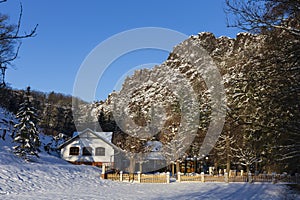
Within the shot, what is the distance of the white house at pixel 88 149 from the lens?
1099 inches

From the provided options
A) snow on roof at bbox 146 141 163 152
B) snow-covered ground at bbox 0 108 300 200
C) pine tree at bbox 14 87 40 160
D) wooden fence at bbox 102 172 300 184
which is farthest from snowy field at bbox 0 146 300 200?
snow on roof at bbox 146 141 163 152

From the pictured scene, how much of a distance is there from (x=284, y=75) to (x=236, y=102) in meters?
1.54

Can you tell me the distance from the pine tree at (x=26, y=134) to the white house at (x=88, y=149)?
7.28 metres

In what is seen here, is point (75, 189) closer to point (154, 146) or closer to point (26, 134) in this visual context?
point (26, 134)

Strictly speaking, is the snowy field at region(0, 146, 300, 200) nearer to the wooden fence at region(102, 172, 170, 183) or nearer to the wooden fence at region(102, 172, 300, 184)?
the wooden fence at region(102, 172, 170, 183)

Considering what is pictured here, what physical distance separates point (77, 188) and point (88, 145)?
13.3 m

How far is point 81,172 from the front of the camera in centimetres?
2019

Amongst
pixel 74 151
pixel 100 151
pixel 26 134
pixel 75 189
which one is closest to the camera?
pixel 75 189

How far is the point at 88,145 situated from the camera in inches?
1117

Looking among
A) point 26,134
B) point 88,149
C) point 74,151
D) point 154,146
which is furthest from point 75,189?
point 154,146

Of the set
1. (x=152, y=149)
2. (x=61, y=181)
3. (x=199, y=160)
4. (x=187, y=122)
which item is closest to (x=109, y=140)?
(x=152, y=149)

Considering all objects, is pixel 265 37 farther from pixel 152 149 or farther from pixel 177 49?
pixel 177 49

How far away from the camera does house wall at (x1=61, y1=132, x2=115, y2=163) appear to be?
27906 millimetres

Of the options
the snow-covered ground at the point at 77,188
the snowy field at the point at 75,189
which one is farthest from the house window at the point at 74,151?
the snowy field at the point at 75,189
